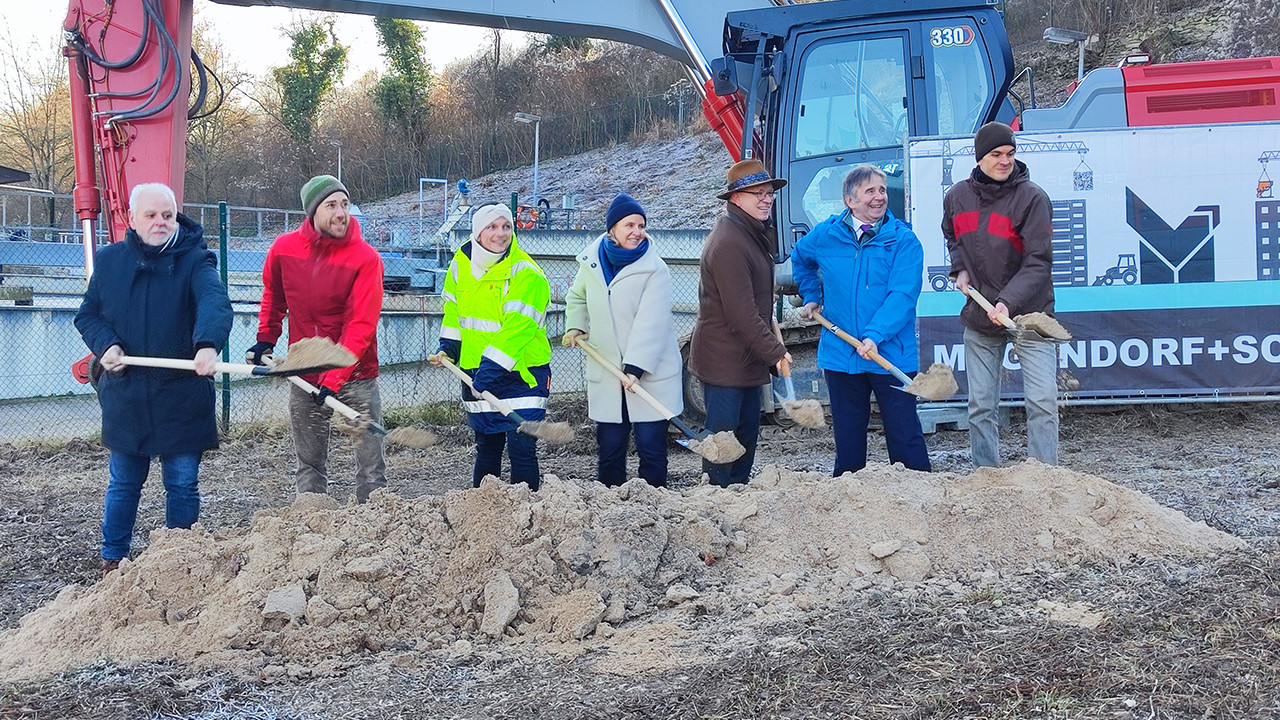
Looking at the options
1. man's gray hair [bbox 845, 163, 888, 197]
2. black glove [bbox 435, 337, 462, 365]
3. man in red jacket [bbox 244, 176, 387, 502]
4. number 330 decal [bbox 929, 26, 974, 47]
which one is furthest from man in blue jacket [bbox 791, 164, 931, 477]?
number 330 decal [bbox 929, 26, 974, 47]

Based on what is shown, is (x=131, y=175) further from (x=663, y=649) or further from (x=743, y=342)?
(x=663, y=649)

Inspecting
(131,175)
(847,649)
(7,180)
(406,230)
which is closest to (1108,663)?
(847,649)

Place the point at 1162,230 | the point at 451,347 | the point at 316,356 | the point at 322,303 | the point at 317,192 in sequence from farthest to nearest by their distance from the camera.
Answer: the point at 1162,230 → the point at 451,347 → the point at 322,303 → the point at 317,192 → the point at 316,356

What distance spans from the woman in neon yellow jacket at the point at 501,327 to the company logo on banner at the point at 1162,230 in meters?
3.35

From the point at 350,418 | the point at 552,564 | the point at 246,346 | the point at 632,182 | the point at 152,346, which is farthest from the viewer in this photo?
the point at 632,182

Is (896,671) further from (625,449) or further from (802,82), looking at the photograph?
(802,82)

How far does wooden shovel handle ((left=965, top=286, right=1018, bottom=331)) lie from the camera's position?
534 cm

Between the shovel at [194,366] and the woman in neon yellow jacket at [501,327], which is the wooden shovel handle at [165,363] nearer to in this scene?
the shovel at [194,366]

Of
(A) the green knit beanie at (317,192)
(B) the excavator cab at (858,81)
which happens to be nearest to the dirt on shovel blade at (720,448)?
(A) the green knit beanie at (317,192)

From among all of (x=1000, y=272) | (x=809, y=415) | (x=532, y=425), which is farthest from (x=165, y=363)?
(x=1000, y=272)

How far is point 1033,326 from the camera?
539cm

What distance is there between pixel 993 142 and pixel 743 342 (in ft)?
5.28

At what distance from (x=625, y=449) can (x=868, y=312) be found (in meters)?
1.47

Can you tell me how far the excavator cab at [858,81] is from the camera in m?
7.79
